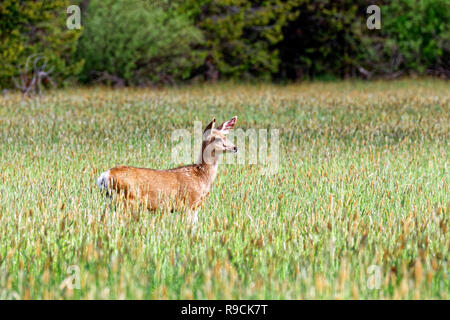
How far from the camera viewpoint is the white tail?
687cm

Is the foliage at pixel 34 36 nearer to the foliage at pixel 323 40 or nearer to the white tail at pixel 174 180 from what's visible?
the foliage at pixel 323 40

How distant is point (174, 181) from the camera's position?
7.17m

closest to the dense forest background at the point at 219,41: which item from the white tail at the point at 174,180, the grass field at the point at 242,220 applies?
the grass field at the point at 242,220

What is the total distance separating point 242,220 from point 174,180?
949mm

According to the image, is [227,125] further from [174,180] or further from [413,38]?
[413,38]

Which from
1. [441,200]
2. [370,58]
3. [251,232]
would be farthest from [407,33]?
[251,232]

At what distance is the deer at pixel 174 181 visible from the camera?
6867 mm

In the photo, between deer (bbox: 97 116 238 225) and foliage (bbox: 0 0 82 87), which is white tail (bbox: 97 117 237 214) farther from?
foliage (bbox: 0 0 82 87)

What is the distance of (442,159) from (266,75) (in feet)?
70.1

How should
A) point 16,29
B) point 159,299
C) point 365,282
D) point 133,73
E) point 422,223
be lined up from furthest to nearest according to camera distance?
1. point 133,73
2. point 16,29
3. point 422,223
4. point 365,282
5. point 159,299

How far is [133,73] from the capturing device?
28531 millimetres

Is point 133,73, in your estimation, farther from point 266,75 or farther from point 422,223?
point 422,223

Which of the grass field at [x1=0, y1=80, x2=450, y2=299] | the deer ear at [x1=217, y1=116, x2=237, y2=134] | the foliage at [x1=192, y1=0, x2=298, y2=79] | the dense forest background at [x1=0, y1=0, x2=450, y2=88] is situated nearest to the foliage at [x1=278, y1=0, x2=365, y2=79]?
the dense forest background at [x1=0, y1=0, x2=450, y2=88]

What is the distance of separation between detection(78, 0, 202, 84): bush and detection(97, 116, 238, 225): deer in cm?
2051
